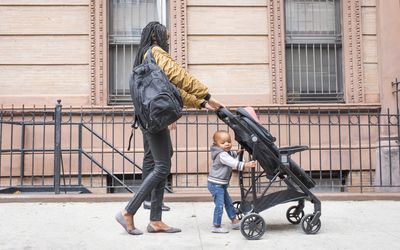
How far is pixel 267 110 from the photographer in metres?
9.20

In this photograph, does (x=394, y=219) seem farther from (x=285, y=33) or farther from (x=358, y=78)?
(x=285, y=33)

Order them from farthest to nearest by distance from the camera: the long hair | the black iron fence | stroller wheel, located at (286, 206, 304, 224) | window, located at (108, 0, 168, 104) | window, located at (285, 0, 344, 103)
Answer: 1. window, located at (285, 0, 344, 103)
2. window, located at (108, 0, 168, 104)
3. the black iron fence
4. stroller wheel, located at (286, 206, 304, 224)
5. the long hair

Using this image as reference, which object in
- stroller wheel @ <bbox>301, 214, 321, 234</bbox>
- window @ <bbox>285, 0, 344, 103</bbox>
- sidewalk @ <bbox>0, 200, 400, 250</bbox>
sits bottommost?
sidewalk @ <bbox>0, 200, 400, 250</bbox>

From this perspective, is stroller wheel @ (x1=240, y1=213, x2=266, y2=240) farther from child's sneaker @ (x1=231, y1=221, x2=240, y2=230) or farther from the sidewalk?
child's sneaker @ (x1=231, y1=221, x2=240, y2=230)

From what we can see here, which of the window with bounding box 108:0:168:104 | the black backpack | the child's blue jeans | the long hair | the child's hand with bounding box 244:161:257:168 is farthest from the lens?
the window with bounding box 108:0:168:104

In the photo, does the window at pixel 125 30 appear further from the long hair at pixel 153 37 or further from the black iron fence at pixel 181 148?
the long hair at pixel 153 37

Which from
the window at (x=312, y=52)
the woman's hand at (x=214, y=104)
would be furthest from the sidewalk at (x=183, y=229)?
the window at (x=312, y=52)

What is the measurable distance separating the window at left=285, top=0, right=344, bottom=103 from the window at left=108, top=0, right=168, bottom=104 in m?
2.63

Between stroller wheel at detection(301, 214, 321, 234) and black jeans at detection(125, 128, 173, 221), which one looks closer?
black jeans at detection(125, 128, 173, 221)

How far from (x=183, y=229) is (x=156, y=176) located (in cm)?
83

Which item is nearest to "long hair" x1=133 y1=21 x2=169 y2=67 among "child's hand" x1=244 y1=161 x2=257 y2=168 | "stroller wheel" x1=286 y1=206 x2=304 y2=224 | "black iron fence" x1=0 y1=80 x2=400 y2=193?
"child's hand" x1=244 y1=161 x2=257 y2=168

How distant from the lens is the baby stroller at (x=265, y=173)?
4.77 metres

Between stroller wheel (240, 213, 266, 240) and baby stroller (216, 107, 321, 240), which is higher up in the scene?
baby stroller (216, 107, 321, 240)

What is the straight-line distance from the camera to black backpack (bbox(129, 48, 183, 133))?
14.8ft
